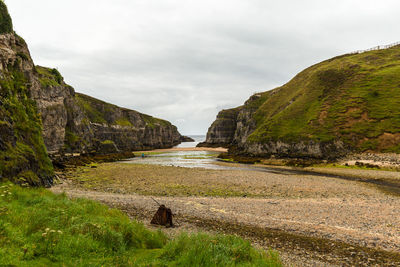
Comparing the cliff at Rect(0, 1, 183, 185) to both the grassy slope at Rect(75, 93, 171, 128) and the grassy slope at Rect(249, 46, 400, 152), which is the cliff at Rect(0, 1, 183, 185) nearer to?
the grassy slope at Rect(75, 93, 171, 128)

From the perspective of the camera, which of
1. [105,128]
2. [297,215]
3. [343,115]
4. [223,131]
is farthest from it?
[223,131]

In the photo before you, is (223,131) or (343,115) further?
(223,131)

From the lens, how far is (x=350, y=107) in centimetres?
7531

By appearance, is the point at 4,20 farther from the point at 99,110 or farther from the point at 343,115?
the point at 99,110

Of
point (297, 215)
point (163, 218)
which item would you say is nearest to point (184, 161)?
point (297, 215)

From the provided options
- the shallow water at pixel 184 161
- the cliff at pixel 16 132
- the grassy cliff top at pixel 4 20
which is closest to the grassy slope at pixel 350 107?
the shallow water at pixel 184 161

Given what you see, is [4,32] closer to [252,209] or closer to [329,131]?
[252,209]

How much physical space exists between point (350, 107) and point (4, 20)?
97235 mm

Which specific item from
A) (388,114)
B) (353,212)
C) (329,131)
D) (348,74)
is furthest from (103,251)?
(348,74)

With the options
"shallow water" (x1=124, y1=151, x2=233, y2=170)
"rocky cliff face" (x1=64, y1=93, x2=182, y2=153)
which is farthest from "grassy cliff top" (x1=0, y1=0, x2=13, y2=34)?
"rocky cliff face" (x1=64, y1=93, x2=182, y2=153)

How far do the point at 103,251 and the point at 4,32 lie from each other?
5172 cm

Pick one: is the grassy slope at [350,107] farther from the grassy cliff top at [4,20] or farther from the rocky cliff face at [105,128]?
the grassy cliff top at [4,20]

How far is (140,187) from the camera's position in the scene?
96.1ft

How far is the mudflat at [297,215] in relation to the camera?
11.4m
